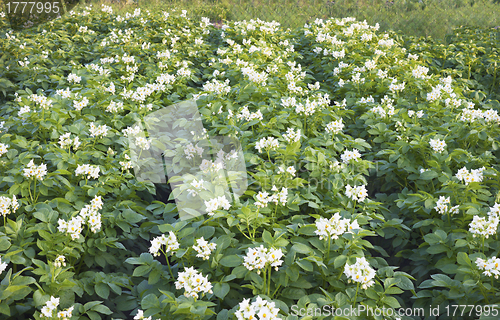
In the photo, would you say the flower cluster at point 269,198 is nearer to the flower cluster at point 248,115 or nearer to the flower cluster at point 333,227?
the flower cluster at point 333,227

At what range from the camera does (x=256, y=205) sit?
7.75 feet

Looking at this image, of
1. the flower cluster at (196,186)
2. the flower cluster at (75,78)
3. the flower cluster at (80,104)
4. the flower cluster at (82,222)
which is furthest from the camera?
the flower cluster at (75,78)

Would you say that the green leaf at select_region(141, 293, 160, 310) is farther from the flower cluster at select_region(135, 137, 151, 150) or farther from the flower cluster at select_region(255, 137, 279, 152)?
the flower cluster at select_region(135, 137, 151, 150)

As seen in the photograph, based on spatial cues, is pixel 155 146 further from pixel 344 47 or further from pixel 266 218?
pixel 344 47

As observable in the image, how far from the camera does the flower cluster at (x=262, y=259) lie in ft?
5.92

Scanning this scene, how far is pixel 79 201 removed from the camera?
2617 mm

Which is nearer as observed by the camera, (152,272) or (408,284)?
(408,284)

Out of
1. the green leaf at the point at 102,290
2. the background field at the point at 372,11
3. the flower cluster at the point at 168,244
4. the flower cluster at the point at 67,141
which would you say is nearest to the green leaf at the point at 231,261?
the flower cluster at the point at 168,244

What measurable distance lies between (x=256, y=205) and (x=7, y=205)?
62.4 inches

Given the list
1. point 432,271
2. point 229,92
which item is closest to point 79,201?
point 229,92

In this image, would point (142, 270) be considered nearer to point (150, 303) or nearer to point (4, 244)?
point (150, 303)

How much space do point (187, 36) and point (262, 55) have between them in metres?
1.83

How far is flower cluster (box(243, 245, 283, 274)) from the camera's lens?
180 cm

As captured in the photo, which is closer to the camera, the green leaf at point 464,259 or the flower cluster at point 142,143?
the green leaf at point 464,259
